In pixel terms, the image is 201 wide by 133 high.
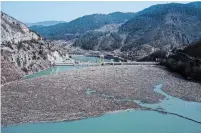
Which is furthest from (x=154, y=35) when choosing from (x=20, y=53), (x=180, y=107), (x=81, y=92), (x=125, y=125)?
(x=125, y=125)

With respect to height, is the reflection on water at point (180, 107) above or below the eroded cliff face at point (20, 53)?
below

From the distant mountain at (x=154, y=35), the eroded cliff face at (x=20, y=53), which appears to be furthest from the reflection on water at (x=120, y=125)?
the distant mountain at (x=154, y=35)

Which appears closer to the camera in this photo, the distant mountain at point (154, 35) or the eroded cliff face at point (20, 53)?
the eroded cliff face at point (20, 53)

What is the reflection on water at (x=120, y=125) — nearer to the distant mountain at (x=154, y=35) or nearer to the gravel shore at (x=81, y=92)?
the gravel shore at (x=81, y=92)

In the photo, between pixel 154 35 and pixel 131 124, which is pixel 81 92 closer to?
pixel 131 124

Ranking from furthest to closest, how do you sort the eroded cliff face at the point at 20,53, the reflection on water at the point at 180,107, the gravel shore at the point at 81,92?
1. the eroded cliff face at the point at 20,53
2. the reflection on water at the point at 180,107
3. the gravel shore at the point at 81,92

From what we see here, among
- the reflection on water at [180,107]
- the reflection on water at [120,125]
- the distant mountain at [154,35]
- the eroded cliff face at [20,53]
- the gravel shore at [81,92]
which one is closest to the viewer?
the reflection on water at [120,125]

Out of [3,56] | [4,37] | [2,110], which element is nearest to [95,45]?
[4,37]

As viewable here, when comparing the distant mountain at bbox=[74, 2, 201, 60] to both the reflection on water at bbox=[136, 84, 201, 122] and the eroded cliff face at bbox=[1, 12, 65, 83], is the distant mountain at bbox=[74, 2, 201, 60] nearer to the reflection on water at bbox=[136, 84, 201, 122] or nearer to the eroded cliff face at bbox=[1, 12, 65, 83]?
the eroded cliff face at bbox=[1, 12, 65, 83]
